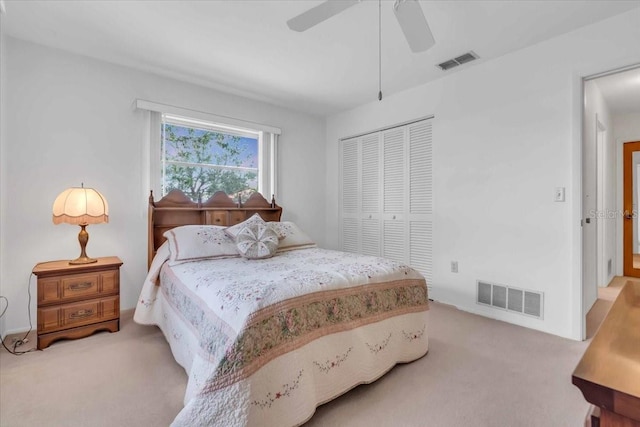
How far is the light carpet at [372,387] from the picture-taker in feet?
5.10

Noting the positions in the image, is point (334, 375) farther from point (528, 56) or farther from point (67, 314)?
point (528, 56)

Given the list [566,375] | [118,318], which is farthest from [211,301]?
[566,375]

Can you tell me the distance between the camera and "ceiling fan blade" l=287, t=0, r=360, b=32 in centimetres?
164

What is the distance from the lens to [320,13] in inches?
67.3

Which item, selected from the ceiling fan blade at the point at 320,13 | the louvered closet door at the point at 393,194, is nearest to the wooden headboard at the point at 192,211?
the louvered closet door at the point at 393,194

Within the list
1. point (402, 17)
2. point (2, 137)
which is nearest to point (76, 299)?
point (2, 137)

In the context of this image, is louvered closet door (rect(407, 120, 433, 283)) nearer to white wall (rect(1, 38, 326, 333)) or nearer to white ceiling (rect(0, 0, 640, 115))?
white ceiling (rect(0, 0, 640, 115))

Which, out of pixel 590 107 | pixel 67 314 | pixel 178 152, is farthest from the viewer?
pixel 178 152

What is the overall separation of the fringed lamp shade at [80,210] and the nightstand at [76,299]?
147 millimetres

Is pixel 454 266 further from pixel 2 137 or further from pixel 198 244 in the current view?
pixel 2 137

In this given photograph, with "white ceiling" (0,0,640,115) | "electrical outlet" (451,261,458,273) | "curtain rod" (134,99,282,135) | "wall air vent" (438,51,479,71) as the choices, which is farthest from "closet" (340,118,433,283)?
"curtain rod" (134,99,282,135)

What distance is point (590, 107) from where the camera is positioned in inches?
118

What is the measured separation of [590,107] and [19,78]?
524 cm

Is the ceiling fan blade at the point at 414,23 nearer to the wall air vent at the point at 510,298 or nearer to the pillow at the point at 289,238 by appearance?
the pillow at the point at 289,238
